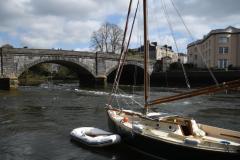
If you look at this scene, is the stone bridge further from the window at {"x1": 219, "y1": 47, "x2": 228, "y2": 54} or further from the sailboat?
the sailboat

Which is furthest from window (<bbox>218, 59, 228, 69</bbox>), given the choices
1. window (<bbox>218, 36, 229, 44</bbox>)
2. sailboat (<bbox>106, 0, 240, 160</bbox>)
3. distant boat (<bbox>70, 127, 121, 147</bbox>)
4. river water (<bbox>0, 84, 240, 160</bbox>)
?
distant boat (<bbox>70, 127, 121, 147</bbox>)

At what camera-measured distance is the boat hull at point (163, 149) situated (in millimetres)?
11729

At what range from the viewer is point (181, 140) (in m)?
13.2

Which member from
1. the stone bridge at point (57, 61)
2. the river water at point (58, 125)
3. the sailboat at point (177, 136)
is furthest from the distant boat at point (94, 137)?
the stone bridge at point (57, 61)

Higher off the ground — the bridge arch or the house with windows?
the house with windows

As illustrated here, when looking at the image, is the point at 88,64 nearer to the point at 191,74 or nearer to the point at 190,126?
the point at 191,74

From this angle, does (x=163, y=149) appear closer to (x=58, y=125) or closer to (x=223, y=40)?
(x=58, y=125)

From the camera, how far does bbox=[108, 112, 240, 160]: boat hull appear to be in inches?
462

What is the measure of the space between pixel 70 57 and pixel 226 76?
83.2ft

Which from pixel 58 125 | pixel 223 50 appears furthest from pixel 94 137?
pixel 223 50

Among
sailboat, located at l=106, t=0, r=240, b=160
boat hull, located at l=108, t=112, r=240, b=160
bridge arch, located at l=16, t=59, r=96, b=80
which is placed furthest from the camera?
bridge arch, located at l=16, t=59, r=96, b=80

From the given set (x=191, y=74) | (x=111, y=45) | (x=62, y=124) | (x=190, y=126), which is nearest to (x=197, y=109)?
(x=62, y=124)

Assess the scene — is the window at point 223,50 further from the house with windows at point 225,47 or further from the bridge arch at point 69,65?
the bridge arch at point 69,65

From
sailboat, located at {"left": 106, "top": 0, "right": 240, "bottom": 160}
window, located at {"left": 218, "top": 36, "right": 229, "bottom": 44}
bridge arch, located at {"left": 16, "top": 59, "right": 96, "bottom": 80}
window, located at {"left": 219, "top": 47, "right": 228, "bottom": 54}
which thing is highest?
window, located at {"left": 218, "top": 36, "right": 229, "bottom": 44}
